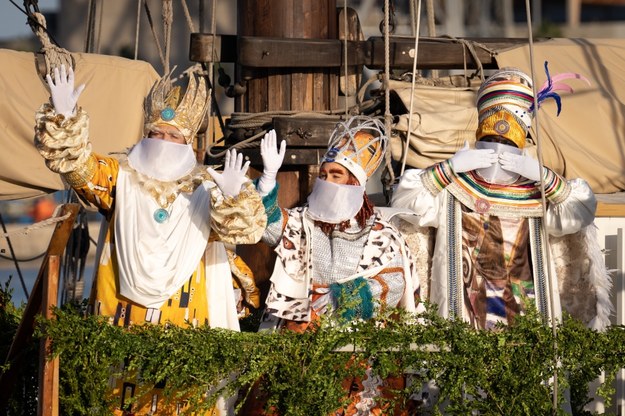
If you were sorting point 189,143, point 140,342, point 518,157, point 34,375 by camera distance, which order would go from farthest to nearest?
point 518,157 < point 189,143 < point 34,375 < point 140,342

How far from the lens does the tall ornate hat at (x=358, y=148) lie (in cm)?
567

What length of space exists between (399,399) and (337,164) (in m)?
1.06

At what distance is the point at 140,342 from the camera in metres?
4.87

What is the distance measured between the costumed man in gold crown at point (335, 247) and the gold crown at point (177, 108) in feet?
1.20

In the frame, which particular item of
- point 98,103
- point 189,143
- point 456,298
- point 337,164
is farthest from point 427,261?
point 98,103

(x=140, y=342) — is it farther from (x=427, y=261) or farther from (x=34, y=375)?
(x=427, y=261)

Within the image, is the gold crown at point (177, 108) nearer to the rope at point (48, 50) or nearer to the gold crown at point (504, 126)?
the gold crown at point (504, 126)

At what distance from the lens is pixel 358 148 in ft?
18.7

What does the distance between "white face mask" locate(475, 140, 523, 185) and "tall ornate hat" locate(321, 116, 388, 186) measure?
54cm

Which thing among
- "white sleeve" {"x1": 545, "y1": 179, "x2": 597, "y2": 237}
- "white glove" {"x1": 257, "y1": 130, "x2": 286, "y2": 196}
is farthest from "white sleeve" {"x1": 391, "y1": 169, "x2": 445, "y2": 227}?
"white glove" {"x1": 257, "y1": 130, "x2": 286, "y2": 196}

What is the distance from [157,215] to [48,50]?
2.51 metres

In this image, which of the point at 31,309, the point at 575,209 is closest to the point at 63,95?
the point at 31,309

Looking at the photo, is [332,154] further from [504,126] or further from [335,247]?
[504,126]

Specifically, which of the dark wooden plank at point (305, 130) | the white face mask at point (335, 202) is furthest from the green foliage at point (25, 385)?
the dark wooden plank at point (305, 130)
